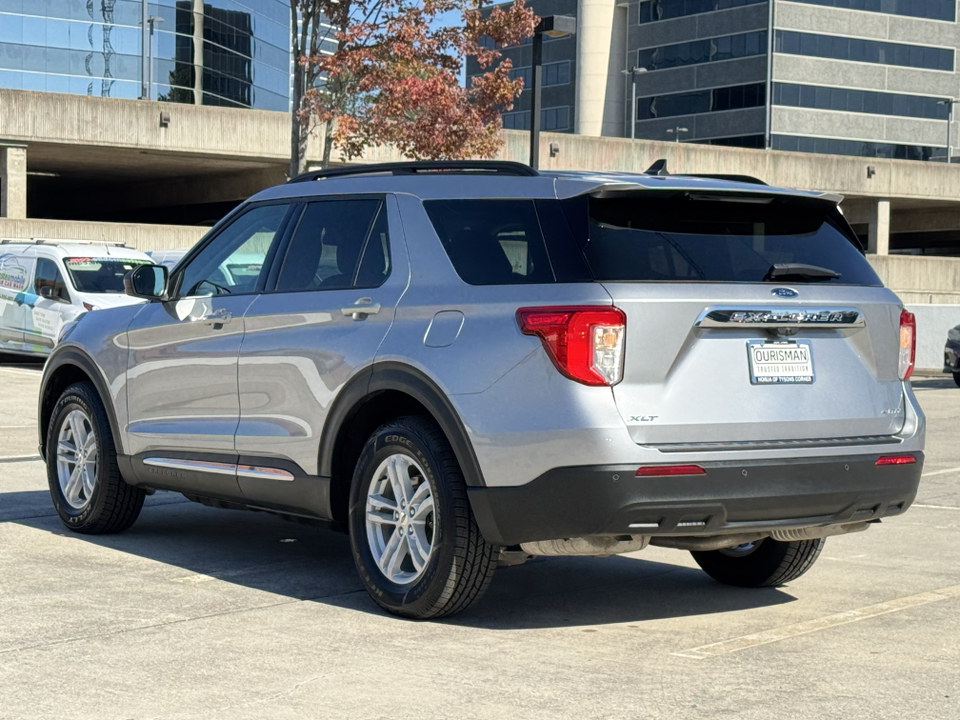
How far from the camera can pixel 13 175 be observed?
36.2 meters

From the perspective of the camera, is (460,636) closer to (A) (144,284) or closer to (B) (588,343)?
(B) (588,343)

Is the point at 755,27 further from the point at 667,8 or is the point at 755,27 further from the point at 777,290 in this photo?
the point at 777,290

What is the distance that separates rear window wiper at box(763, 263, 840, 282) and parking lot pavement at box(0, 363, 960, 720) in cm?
141

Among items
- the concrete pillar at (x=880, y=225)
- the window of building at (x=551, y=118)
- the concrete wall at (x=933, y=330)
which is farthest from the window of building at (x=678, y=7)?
the concrete wall at (x=933, y=330)

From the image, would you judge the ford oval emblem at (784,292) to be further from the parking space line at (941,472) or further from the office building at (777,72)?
the office building at (777,72)

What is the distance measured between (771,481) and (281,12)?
97.5 meters

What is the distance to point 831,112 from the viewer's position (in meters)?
102

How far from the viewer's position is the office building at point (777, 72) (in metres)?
99.8

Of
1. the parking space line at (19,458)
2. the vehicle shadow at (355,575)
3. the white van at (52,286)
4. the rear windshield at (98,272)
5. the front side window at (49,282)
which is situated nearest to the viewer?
the vehicle shadow at (355,575)

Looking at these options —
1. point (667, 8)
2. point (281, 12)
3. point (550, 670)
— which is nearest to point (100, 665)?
point (550, 670)

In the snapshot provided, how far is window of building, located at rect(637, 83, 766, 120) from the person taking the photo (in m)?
100

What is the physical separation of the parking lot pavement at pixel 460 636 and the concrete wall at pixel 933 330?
21648mm

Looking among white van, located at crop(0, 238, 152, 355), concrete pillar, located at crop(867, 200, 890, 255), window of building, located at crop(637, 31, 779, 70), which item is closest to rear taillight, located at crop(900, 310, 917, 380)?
white van, located at crop(0, 238, 152, 355)

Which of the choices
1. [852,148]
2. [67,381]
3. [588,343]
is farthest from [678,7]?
[588,343]
